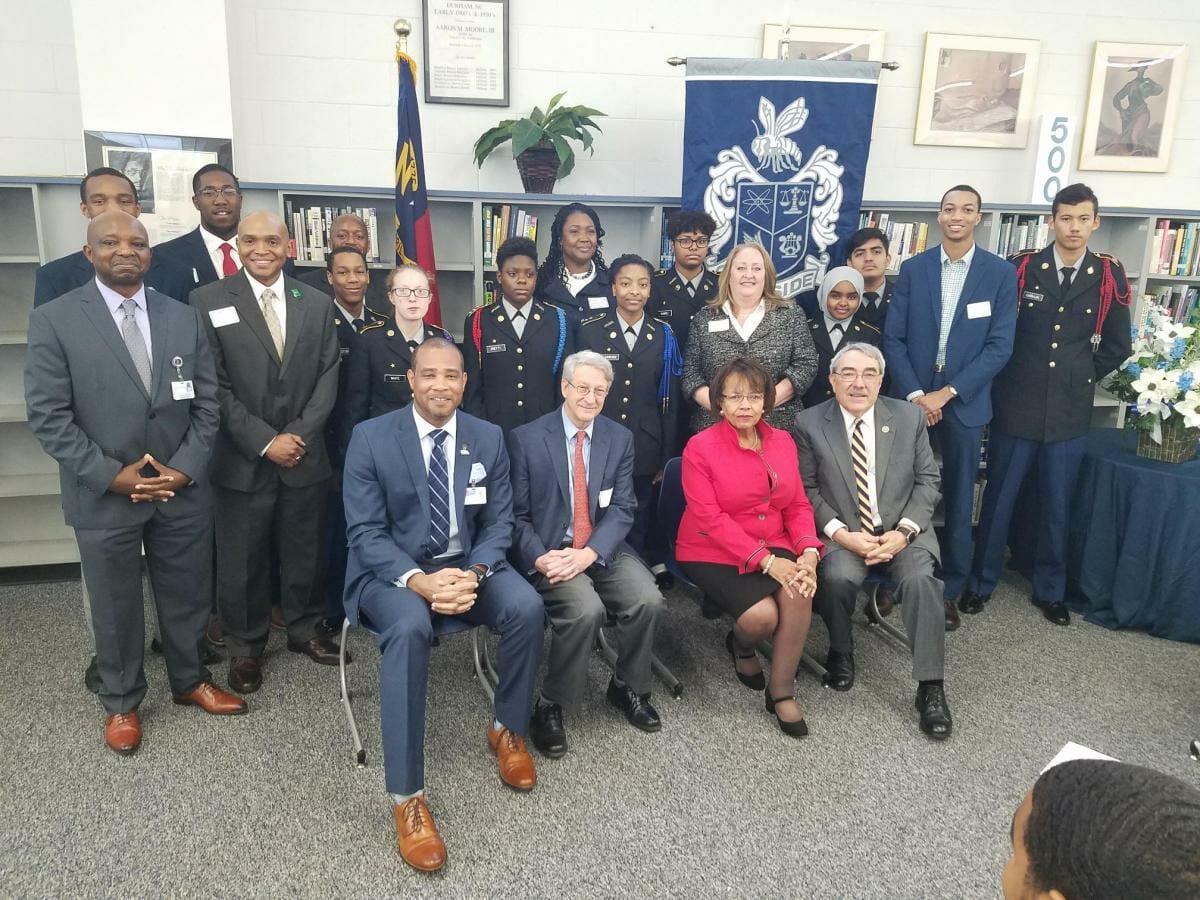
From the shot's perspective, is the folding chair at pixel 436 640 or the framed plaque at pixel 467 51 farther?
the framed plaque at pixel 467 51

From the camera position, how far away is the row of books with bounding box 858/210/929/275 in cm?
482

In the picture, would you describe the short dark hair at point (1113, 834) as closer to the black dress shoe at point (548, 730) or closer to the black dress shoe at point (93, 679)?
the black dress shoe at point (548, 730)

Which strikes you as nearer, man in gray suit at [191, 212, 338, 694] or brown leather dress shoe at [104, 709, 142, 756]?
brown leather dress shoe at [104, 709, 142, 756]

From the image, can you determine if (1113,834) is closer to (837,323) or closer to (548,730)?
(548,730)

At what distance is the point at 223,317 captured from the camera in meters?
2.95

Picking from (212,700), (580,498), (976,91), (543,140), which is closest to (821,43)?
(976,91)

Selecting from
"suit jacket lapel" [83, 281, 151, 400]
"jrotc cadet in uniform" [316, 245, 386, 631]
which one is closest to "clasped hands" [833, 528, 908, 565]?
"jrotc cadet in uniform" [316, 245, 386, 631]

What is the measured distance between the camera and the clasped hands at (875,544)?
3.09 m

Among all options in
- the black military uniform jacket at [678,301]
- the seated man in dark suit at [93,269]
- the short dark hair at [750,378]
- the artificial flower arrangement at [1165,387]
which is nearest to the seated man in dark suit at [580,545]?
the short dark hair at [750,378]

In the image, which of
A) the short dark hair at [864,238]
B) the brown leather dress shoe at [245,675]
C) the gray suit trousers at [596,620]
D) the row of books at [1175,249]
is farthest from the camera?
the row of books at [1175,249]

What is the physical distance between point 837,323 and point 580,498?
1696 mm

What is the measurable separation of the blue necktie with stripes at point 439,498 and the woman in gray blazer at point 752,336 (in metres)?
1.30

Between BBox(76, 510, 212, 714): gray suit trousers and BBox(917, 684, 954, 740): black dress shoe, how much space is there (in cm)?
254

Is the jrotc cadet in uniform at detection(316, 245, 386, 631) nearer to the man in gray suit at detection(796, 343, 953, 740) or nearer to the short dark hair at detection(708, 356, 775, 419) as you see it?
the short dark hair at detection(708, 356, 775, 419)
